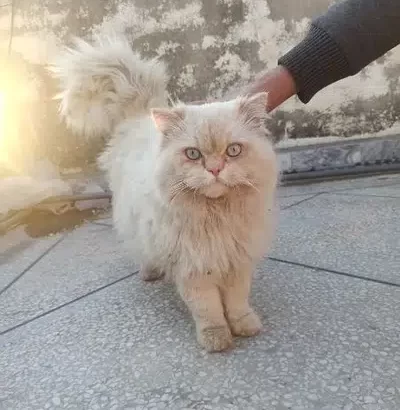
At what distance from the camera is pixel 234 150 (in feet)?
4.34

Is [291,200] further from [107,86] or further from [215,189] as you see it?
[215,189]

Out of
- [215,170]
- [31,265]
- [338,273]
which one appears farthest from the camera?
[31,265]

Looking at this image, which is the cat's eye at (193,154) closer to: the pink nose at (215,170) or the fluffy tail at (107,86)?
the pink nose at (215,170)

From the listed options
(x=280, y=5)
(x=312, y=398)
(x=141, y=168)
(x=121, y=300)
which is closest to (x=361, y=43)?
(x=141, y=168)

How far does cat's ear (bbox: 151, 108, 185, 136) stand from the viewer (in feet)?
4.60

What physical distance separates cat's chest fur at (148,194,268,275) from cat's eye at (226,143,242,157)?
13 centimetres

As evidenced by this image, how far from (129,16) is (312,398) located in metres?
2.90

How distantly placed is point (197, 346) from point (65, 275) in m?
0.95

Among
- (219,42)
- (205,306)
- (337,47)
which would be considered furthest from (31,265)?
(219,42)

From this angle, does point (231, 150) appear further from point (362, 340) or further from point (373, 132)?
point (373, 132)

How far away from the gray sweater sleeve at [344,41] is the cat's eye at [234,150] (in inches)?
20.8

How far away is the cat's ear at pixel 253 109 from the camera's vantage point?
4.60 ft

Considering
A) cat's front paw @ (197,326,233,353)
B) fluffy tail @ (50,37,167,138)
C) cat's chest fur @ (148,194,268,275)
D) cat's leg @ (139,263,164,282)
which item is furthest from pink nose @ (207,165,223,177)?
fluffy tail @ (50,37,167,138)

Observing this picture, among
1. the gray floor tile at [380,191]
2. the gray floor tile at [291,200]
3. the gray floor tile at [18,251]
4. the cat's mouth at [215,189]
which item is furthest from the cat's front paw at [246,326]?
the gray floor tile at [380,191]
